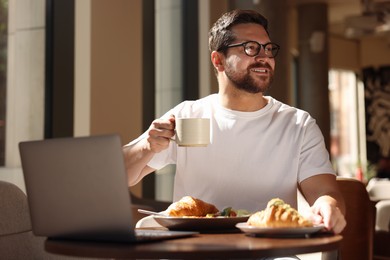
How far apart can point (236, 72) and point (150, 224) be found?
555mm

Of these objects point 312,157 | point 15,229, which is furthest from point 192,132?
point 15,229

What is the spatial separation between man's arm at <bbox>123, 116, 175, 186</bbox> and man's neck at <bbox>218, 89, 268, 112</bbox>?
1.10 ft

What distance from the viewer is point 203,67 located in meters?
6.60

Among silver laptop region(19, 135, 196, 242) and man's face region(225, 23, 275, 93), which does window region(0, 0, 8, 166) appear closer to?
man's face region(225, 23, 275, 93)

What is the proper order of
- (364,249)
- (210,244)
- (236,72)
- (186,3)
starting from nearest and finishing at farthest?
(210,244) < (236,72) < (364,249) < (186,3)

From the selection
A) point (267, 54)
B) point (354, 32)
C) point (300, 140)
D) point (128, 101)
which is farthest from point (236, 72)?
point (354, 32)

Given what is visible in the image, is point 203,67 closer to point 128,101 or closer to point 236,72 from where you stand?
point 128,101

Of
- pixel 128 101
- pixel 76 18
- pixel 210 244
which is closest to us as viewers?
pixel 210 244

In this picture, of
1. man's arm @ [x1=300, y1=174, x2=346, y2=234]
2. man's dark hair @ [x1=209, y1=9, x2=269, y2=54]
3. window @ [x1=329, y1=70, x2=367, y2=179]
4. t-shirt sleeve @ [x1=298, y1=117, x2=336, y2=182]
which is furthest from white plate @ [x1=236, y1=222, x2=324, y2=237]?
window @ [x1=329, y1=70, x2=367, y2=179]

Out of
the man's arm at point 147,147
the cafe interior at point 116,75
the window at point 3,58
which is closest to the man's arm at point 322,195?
the cafe interior at point 116,75

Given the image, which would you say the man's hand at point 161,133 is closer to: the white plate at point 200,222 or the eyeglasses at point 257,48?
the white plate at point 200,222

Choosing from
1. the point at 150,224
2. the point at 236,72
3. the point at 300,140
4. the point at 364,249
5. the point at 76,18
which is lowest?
the point at 364,249

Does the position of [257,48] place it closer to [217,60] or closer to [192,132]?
[217,60]

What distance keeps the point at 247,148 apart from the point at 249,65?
256 mm
